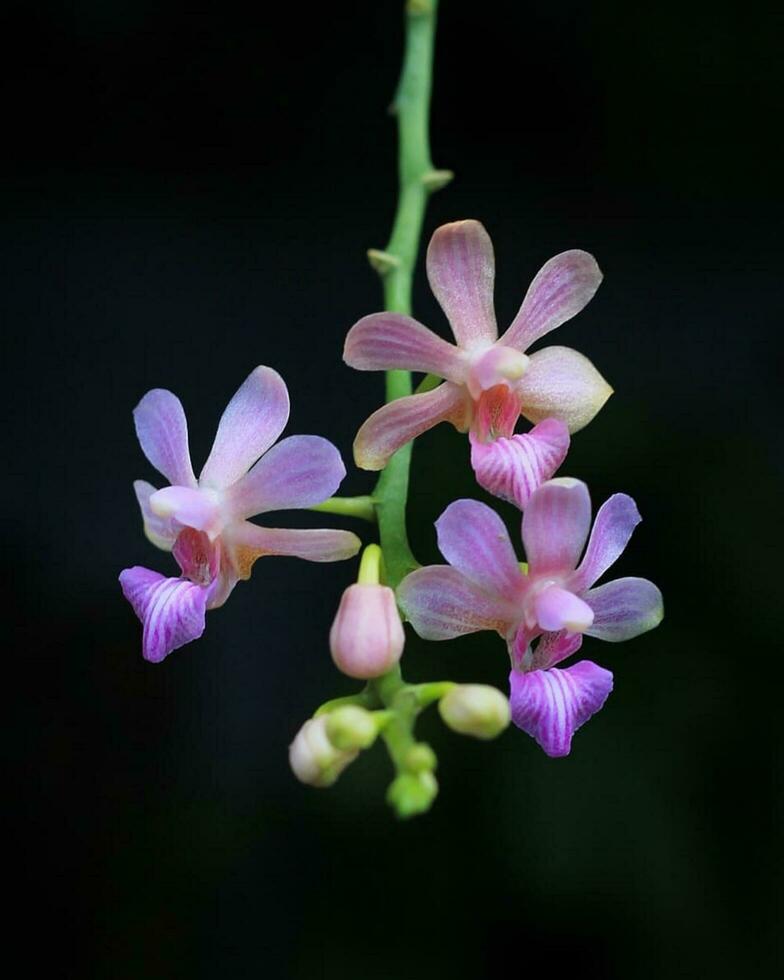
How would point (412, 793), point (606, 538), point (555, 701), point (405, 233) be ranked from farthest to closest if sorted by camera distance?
1. point (405, 233)
2. point (606, 538)
3. point (555, 701)
4. point (412, 793)

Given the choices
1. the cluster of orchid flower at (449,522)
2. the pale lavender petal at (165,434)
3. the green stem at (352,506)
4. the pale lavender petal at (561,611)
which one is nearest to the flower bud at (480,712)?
the cluster of orchid flower at (449,522)

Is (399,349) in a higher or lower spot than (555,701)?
higher

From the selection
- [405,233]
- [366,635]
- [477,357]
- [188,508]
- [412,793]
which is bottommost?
[412,793]


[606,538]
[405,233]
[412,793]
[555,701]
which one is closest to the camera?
[412,793]

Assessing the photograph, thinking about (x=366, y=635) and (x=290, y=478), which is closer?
(x=366, y=635)

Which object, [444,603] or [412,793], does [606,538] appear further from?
[412,793]

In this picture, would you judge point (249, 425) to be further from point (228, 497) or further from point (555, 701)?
point (555, 701)

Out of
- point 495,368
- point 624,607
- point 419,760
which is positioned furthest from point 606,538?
point 419,760
